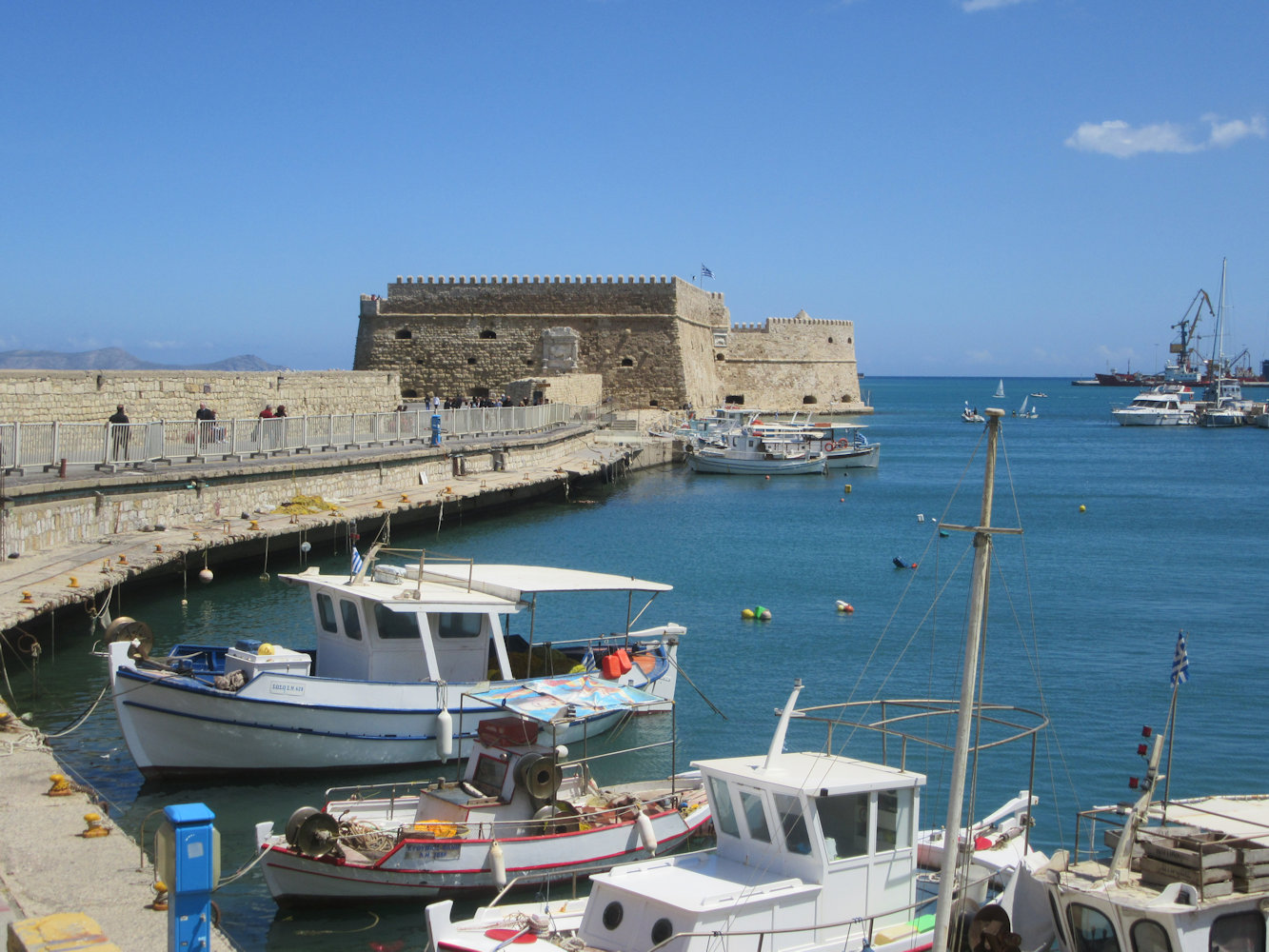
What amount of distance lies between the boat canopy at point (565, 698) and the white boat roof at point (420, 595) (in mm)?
974

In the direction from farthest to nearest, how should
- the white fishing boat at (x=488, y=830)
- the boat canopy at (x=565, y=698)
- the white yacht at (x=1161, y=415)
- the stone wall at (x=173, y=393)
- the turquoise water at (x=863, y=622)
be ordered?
1. the white yacht at (x=1161, y=415)
2. the stone wall at (x=173, y=393)
3. the turquoise water at (x=863, y=622)
4. the boat canopy at (x=565, y=698)
5. the white fishing boat at (x=488, y=830)

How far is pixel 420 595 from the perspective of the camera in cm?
1277

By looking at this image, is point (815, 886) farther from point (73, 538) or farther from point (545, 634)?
point (73, 538)

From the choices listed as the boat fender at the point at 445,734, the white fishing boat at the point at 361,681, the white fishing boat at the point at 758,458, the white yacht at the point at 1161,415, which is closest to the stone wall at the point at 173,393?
the white fishing boat at the point at 361,681

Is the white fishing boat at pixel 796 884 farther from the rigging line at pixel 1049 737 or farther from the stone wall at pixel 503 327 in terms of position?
the stone wall at pixel 503 327

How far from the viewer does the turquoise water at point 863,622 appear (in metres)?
12.2


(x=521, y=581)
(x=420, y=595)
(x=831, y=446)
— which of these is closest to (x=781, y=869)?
(x=420, y=595)

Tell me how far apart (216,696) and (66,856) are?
3694 mm

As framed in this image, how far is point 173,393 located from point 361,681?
53.6 feet

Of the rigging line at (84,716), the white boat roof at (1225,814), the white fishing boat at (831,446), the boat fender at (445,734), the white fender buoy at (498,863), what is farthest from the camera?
the white fishing boat at (831,446)

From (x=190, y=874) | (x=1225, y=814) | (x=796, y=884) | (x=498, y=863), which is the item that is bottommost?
(x=498, y=863)

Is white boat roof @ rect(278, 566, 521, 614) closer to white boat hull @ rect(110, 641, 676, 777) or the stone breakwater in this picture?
white boat hull @ rect(110, 641, 676, 777)

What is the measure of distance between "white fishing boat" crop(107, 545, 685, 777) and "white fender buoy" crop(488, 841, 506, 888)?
72.3 inches

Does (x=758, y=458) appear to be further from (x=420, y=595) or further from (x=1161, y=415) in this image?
(x=1161, y=415)
